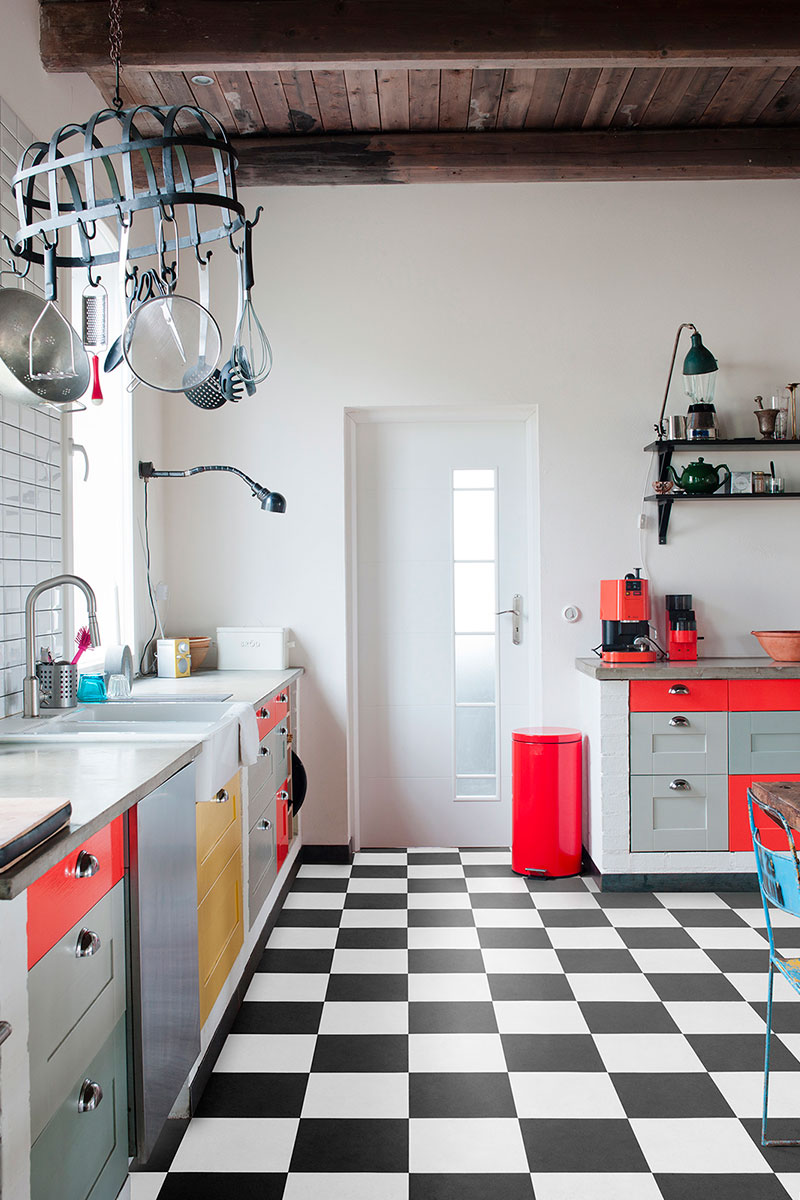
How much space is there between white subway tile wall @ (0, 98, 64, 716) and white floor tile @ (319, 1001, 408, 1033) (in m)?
1.27

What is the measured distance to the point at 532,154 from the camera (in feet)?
13.4

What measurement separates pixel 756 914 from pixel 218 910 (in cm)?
216

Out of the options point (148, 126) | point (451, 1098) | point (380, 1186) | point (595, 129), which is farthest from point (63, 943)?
point (595, 129)

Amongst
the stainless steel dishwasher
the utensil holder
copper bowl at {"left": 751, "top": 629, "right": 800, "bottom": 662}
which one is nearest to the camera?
the stainless steel dishwasher

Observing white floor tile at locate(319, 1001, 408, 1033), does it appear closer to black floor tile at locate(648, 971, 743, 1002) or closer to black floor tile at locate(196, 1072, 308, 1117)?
black floor tile at locate(196, 1072, 308, 1117)

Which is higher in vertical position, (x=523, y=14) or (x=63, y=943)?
(x=523, y=14)

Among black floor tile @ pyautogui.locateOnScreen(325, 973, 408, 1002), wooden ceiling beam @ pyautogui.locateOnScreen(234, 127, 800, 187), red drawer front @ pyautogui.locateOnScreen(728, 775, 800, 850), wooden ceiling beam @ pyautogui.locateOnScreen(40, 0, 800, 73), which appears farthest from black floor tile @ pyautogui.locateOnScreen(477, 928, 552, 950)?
wooden ceiling beam @ pyautogui.locateOnScreen(234, 127, 800, 187)

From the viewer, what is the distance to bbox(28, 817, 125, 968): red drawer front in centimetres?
135

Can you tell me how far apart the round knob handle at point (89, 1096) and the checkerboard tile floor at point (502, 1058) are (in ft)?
1.81

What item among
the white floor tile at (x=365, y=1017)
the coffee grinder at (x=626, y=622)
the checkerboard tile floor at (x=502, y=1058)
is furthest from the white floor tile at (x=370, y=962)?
the coffee grinder at (x=626, y=622)

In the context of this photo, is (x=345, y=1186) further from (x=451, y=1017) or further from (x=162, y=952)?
(x=451, y=1017)

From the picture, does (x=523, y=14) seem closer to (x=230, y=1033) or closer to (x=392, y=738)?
(x=392, y=738)

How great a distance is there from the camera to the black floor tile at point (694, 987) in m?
2.86

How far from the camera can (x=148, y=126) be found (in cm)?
397
